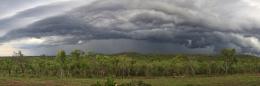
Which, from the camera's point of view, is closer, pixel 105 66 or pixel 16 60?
pixel 105 66

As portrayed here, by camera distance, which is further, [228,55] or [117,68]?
[117,68]

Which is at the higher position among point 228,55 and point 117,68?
point 228,55

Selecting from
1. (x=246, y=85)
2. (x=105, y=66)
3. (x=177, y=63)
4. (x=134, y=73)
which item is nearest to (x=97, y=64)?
(x=105, y=66)

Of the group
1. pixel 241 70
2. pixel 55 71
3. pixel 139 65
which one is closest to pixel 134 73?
pixel 139 65

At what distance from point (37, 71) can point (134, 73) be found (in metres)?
41.8

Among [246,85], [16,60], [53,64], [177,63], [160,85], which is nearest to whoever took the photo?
[246,85]

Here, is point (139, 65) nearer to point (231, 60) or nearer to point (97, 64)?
point (97, 64)

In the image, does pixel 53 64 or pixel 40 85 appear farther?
pixel 53 64

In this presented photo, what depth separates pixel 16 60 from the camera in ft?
623

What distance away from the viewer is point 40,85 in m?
78.1

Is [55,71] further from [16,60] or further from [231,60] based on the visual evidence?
[231,60]

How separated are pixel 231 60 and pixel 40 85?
107 m

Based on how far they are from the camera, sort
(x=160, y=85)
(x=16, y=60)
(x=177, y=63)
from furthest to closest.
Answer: (x=16, y=60)
(x=177, y=63)
(x=160, y=85)

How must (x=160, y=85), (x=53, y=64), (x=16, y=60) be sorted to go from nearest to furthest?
(x=160, y=85), (x=53, y=64), (x=16, y=60)
